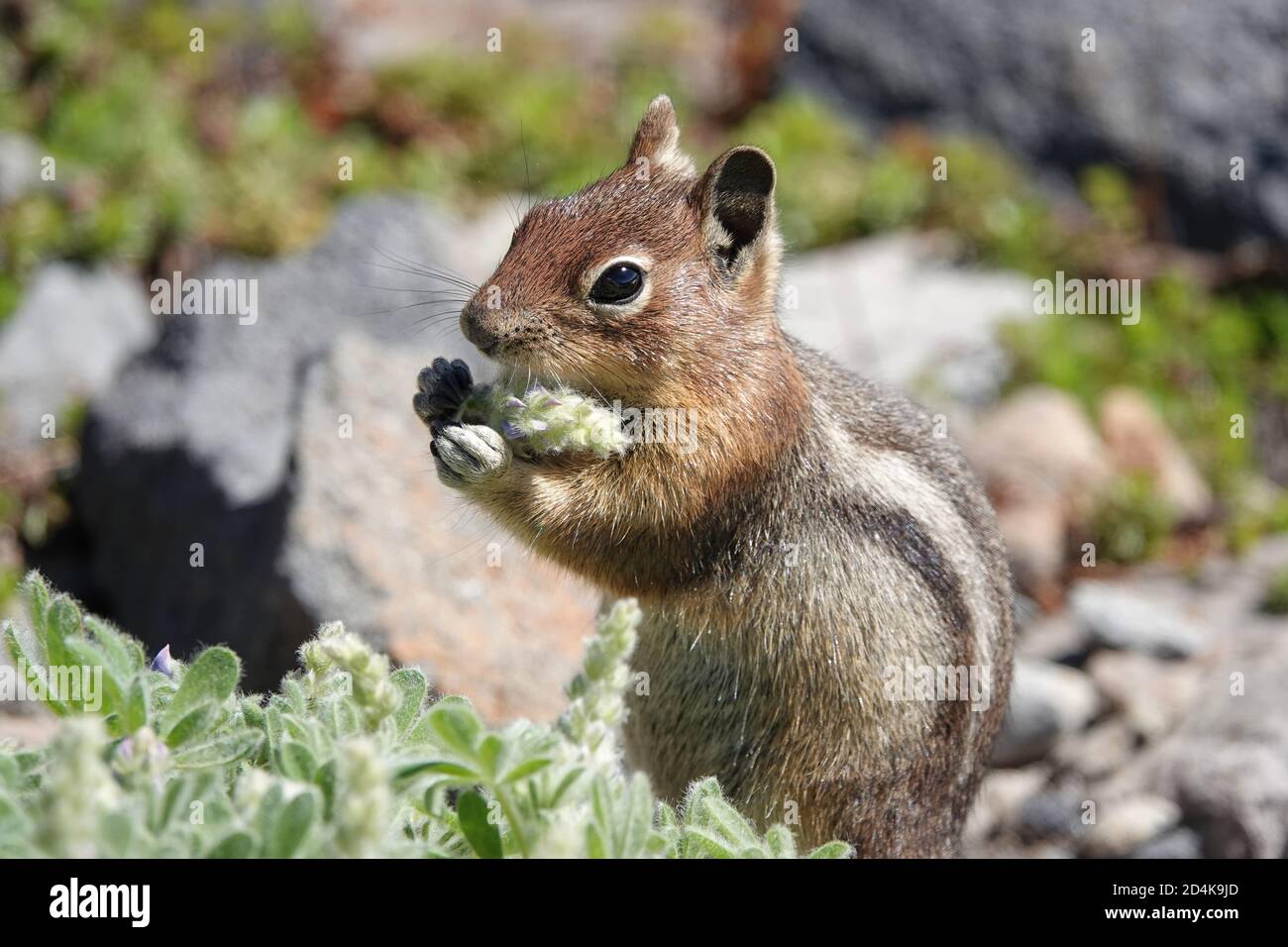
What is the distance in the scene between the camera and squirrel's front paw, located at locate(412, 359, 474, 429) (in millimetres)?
4613

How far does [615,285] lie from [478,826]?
7.26ft

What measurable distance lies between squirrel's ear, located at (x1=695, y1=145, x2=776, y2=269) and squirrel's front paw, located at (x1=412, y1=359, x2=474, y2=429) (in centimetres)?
93

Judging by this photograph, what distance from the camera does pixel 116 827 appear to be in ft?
7.23

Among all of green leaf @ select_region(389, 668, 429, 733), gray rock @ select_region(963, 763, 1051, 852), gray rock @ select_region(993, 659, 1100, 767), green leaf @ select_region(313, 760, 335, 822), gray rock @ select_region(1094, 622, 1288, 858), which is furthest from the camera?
gray rock @ select_region(993, 659, 1100, 767)

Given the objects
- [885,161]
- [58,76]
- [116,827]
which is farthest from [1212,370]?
[116,827]

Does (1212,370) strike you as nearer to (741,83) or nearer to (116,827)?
(741,83)

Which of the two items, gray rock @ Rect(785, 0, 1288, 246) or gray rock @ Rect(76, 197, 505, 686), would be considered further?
gray rock @ Rect(785, 0, 1288, 246)

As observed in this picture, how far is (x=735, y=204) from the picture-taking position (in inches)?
185

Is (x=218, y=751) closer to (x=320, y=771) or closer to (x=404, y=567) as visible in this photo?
(x=320, y=771)

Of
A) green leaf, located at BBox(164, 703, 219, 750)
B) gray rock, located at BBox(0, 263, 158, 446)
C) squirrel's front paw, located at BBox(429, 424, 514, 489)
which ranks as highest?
gray rock, located at BBox(0, 263, 158, 446)

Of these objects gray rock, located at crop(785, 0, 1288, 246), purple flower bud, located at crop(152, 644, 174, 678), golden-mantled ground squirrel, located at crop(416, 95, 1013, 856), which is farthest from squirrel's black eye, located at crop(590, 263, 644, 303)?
gray rock, located at crop(785, 0, 1288, 246)

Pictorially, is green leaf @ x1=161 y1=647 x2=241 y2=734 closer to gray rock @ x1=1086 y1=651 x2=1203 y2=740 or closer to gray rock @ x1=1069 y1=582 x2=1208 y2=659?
gray rock @ x1=1086 y1=651 x2=1203 y2=740

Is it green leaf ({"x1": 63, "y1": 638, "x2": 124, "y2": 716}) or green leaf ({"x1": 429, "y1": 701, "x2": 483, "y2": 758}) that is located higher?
green leaf ({"x1": 63, "y1": 638, "x2": 124, "y2": 716})
